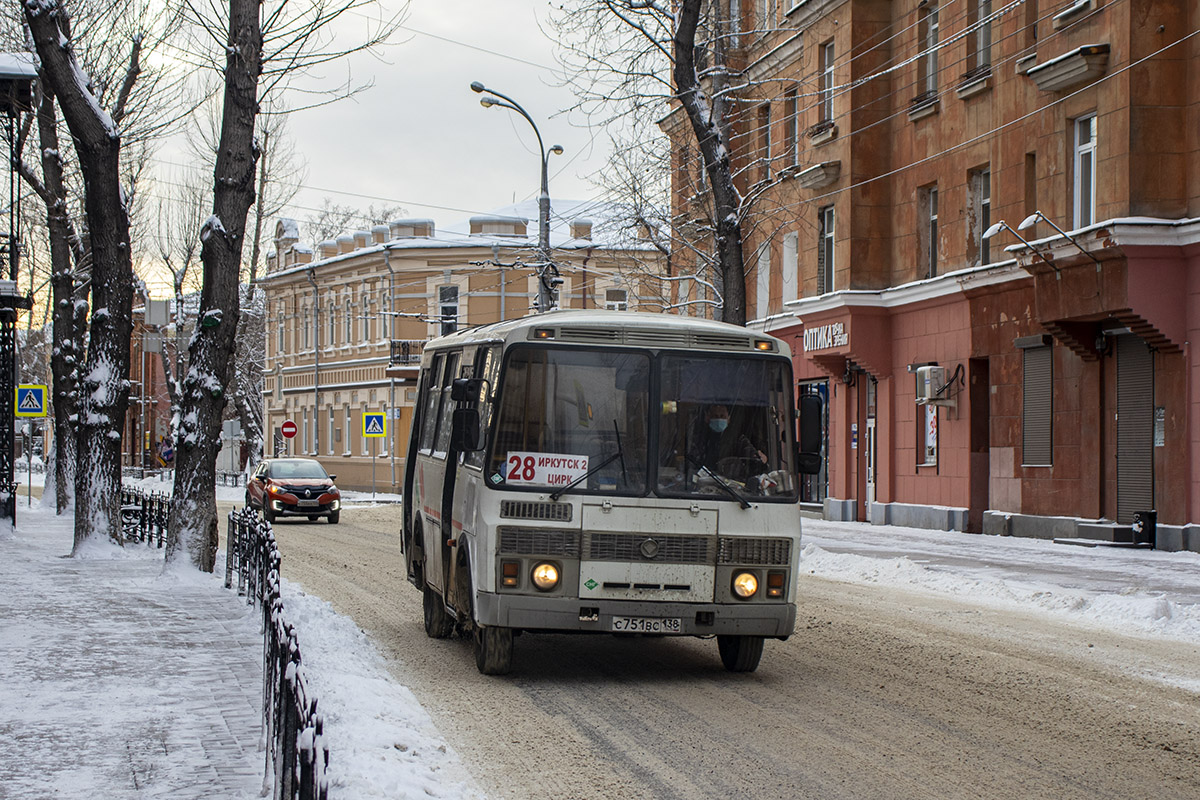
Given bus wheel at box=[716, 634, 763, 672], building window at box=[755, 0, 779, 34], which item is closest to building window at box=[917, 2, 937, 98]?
building window at box=[755, 0, 779, 34]

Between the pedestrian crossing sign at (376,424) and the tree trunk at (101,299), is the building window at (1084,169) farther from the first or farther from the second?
the pedestrian crossing sign at (376,424)

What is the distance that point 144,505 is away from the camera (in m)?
22.8

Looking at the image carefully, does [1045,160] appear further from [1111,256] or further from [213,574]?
[213,574]

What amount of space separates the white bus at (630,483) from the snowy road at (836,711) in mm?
560

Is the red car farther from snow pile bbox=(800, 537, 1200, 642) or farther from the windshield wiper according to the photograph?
the windshield wiper

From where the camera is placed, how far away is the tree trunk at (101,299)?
1867cm

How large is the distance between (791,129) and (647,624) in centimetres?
2828

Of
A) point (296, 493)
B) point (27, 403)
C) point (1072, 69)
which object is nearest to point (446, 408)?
point (1072, 69)

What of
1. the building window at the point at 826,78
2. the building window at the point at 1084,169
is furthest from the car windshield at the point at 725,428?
the building window at the point at 826,78

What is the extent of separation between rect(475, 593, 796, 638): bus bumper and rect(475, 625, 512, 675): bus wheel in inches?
10.6

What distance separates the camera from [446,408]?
41.0 ft

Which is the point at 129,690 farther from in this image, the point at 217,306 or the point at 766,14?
the point at 766,14

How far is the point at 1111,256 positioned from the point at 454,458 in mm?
14638

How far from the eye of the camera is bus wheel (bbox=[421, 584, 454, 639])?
1241 centimetres
